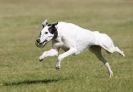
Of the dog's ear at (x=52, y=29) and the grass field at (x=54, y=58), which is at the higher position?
the dog's ear at (x=52, y=29)

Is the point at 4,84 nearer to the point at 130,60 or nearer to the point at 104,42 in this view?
the point at 104,42

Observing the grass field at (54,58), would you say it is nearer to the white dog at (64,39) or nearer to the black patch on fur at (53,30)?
the white dog at (64,39)

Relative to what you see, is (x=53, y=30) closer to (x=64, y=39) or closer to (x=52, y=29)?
(x=52, y=29)

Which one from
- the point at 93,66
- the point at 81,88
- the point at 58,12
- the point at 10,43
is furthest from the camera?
the point at 58,12

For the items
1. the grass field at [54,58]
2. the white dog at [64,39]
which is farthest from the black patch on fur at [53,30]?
the grass field at [54,58]

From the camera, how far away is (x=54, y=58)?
2114cm

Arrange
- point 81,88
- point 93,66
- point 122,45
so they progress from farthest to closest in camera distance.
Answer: point 122,45 < point 93,66 < point 81,88

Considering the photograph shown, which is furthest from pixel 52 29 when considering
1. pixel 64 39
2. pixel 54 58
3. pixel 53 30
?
pixel 54 58

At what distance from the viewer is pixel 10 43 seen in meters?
27.5

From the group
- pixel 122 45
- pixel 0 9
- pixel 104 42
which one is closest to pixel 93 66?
pixel 104 42

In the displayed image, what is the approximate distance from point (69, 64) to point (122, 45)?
6946 millimetres

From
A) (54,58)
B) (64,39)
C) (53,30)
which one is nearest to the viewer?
(53,30)

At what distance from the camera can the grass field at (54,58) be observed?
13.8 m

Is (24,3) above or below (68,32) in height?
below
